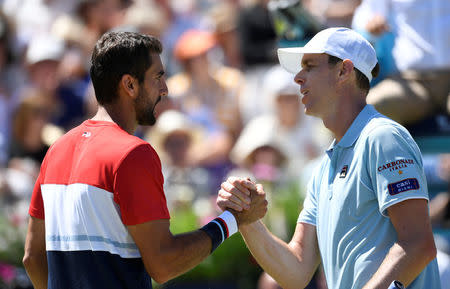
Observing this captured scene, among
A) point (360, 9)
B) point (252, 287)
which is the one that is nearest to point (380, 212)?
point (360, 9)

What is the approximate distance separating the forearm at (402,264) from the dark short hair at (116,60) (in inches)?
50.9

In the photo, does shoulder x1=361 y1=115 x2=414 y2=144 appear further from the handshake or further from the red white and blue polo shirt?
the red white and blue polo shirt

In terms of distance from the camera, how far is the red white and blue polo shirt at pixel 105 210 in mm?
3092

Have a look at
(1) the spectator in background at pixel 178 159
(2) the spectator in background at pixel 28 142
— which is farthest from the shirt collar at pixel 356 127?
(2) the spectator in background at pixel 28 142

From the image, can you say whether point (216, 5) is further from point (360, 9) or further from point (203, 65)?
point (360, 9)

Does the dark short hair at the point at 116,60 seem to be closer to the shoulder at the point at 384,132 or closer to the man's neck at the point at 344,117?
the man's neck at the point at 344,117

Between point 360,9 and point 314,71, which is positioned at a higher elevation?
point 360,9

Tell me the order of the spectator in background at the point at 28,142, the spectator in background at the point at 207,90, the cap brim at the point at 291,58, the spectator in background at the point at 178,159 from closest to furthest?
1. the cap brim at the point at 291,58
2. the spectator in background at the point at 178,159
3. the spectator in background at the point at 28,142
4. the spectator in background at the point at 207,90

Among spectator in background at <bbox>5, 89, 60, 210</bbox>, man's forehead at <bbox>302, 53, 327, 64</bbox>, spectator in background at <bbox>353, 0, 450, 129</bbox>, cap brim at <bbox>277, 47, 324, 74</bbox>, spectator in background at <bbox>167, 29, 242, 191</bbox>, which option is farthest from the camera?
spectator in background at <bbox>167, 29, 242, 191</bbox>

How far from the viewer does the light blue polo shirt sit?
3119mm

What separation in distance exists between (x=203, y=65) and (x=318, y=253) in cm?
490

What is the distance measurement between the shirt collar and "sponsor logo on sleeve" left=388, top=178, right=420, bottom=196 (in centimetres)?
34

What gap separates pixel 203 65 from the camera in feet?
27.7

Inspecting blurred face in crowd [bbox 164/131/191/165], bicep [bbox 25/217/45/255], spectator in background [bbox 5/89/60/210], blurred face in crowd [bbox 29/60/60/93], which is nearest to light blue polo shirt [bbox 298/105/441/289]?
bicep [bbox 25/217/45/255]
